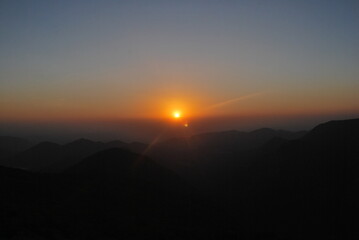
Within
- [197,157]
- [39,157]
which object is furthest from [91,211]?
[39,157]

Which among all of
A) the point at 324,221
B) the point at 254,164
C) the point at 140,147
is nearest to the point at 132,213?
the point at 324,221

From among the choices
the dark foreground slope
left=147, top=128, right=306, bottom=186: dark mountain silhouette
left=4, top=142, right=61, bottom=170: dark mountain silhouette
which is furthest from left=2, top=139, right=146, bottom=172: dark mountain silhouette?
the dark foreground slope

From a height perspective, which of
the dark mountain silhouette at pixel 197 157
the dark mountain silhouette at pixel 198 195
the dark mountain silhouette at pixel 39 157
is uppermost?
the dark mountain silhouette at pixel 39 157

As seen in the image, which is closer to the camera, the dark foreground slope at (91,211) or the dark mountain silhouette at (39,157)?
the dark foreground slope at (91,211)

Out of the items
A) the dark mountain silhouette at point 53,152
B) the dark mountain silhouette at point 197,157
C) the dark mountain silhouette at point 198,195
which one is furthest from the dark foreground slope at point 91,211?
the dark mountain silhouette at point 53,152

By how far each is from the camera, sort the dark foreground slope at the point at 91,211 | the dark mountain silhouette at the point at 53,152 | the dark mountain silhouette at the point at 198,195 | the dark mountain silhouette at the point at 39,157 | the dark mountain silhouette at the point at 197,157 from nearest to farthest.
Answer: the dark foreground slope at the point at 91,211 → the dark mountain silhouette at the point at 198,195 → the dark mountain silhouette at the point at 197,157 → the dark mountain silhouette at the point at 53,152 → the dark mountain silhouette at the point at 39,157

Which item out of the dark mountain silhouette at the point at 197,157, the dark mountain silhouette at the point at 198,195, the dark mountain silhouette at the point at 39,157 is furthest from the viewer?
the dark mountain silhouette at the point at 39,157

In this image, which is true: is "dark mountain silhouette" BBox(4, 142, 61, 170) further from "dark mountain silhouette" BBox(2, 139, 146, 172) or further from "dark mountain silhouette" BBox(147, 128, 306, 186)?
"dark mountain silhouette" BBox(147, 128, 306, 186)

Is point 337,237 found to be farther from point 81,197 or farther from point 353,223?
point 81,197

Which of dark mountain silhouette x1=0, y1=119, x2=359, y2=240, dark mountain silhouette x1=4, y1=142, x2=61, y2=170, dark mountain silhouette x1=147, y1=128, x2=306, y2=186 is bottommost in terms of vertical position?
dark mountain silhouette x1=0, y1=119, x2=359, y2=240

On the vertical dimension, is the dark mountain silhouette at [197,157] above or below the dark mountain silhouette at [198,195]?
above

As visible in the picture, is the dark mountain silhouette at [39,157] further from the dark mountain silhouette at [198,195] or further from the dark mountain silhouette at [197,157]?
the dark mountain silhouette at [198,195]
